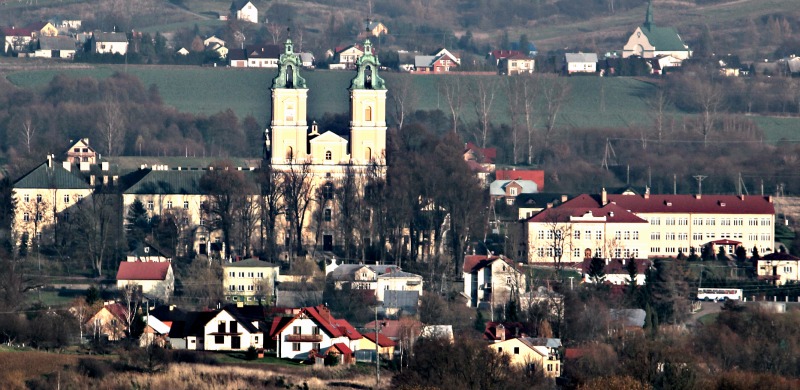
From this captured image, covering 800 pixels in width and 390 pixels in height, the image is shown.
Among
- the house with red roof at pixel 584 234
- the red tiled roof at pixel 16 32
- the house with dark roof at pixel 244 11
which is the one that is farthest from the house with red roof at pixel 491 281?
the house with dark roof at pixel 244 11

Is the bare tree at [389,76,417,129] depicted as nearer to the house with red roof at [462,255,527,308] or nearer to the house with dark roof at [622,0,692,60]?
the house with dark roof at [622,0,692,60]

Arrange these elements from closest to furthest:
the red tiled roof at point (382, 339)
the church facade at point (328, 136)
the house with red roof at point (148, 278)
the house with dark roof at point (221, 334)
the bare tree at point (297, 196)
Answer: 1. the red tiled roof at point (382, 339)
2. the house with dark roof at point (221, 334)
3. the house with red roof at point (148, 278)
4. the bare tree at point (297, 196)
5. the church facade at point (328, 136)

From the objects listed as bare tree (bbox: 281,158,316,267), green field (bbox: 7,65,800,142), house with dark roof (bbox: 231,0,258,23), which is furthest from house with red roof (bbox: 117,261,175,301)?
house with dark roof (bbox: 231,0,258,23)

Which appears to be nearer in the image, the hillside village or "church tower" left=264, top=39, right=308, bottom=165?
the hillside village

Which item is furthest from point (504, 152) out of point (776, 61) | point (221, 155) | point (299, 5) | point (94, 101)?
point (299, 5)

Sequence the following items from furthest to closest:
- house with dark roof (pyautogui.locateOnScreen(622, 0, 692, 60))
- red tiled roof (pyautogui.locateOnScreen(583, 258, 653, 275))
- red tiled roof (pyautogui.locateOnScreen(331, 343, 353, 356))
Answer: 1. house with dark roof (pyautogui.locateOnScreen(622, 0, 692, 60))
2. red tiled roof (pyautogui.locateOnScreen(583, 258, 653, 275))
3. red tiled roof (pyautogui.locateOnScreen(331, 343, 353, 356))

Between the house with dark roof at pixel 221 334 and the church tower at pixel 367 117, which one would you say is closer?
the house with dark roof at pixel 221 334

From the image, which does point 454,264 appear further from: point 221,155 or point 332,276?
point 221,155

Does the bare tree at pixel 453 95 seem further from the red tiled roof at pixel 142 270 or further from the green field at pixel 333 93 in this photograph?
the red tiled roof at pixel 142 270
